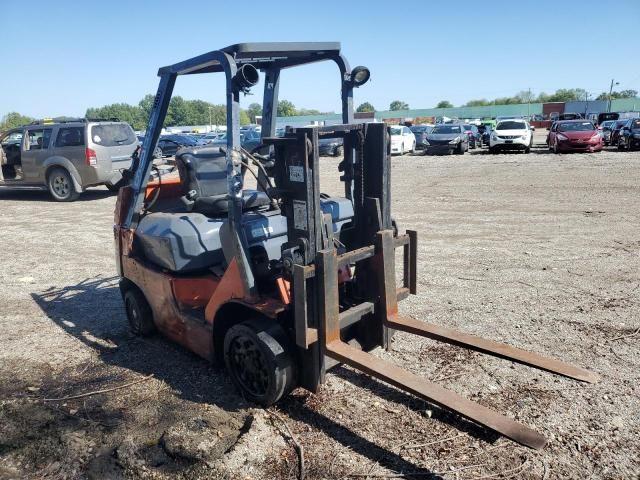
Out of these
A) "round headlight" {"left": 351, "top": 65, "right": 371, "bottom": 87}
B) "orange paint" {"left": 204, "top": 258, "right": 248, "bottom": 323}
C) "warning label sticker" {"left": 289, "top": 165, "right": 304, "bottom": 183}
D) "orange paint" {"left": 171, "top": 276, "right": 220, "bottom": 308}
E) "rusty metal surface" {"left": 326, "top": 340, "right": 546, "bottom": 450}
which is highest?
"round headlight" {"left": 351, "top": 65, "right": 371, "bottom": 87}

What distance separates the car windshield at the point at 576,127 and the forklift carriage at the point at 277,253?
21420 millimetres

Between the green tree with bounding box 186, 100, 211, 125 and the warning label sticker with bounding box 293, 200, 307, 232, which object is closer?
the warning label sticker with bounding box 293, 200, 307, 232

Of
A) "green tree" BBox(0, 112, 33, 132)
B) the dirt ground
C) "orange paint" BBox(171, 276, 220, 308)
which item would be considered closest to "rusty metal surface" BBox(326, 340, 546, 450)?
the dirt ground

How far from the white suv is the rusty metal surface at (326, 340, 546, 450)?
22.9 m

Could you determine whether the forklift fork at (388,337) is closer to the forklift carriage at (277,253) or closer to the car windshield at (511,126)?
the forklift carriage at (277,253)

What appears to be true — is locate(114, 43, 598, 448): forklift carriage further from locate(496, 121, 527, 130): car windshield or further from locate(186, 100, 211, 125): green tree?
locate(186, 100, 211, 125): green tree

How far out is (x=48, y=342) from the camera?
17.1 feet

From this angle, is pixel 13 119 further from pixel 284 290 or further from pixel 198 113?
pixel 284 290

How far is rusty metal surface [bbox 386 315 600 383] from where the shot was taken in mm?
3115

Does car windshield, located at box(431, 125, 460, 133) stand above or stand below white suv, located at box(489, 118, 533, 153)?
above

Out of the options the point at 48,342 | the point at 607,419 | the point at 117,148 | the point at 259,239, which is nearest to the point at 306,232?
the point at 259,239

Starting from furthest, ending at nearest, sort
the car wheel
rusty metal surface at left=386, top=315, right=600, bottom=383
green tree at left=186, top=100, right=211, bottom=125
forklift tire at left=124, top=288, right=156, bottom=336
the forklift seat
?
green tree at left=186, top=100, right=211, bottom=125
the car wheel
forklift tire at left=124, top=288, right=156, bottom=336
the forklift seat
rusty metal surface at left=386, top=315, right=600, bottom=383

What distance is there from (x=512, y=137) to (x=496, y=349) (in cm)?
2267

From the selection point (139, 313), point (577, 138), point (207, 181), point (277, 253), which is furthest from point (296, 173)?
point (577, 138)
